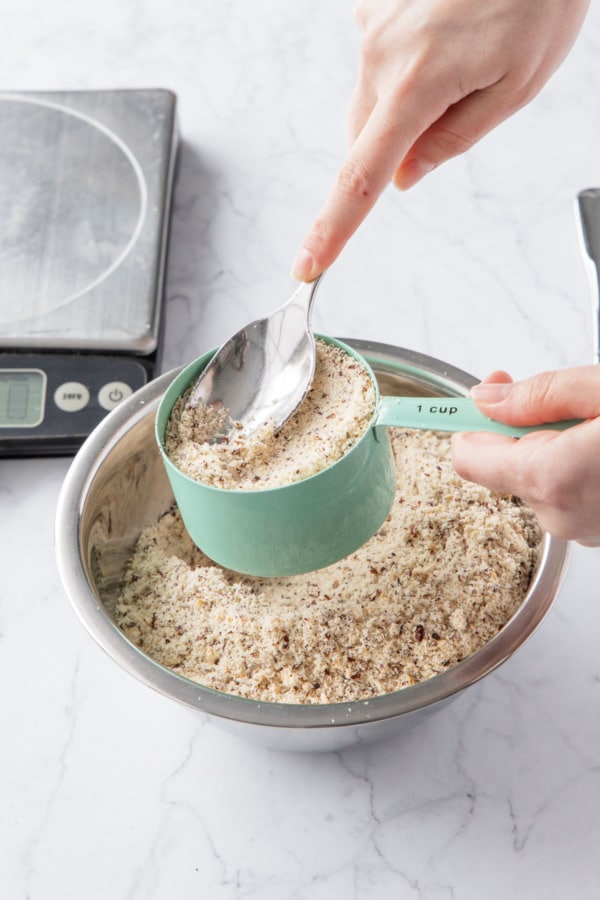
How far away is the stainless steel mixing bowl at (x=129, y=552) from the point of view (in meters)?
0.64

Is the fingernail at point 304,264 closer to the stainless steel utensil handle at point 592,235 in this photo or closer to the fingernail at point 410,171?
the fingernail at point 410,171

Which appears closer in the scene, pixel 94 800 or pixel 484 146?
pixel 94 800

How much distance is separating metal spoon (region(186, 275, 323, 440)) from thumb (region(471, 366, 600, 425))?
0.53ft

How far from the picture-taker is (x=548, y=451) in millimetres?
602

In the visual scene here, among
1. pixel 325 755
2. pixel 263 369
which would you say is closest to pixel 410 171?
pixel 263 369

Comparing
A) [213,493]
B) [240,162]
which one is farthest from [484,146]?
[213,493]

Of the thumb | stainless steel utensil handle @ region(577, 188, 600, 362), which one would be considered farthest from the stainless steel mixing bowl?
stainless steel utensil handle @ region(577, 188, 600, 362)

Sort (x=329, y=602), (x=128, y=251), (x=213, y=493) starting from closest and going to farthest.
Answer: (x=213, y=493) → (x=329, y=602) → (x=128, y=251)

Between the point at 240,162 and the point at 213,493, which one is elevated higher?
the point at 240,162

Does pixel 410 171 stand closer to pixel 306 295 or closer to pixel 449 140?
pixel 449 140

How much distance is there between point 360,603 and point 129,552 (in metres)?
0.24

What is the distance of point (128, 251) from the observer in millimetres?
1049

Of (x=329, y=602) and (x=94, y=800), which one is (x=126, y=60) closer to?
(x=329, y=602)

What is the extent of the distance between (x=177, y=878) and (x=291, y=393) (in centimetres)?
41
